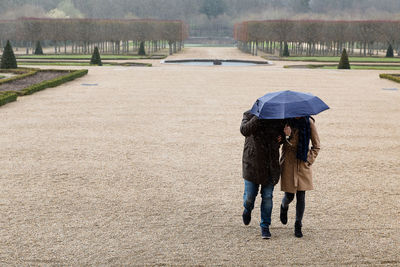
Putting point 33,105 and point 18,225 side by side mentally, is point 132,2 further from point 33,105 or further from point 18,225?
point 18,225

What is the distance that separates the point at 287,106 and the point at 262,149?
2.20 ft

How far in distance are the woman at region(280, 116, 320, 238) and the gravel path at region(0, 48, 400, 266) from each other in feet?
2.49

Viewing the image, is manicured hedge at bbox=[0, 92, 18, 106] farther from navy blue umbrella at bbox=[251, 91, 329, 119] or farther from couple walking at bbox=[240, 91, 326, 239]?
navy blue umbrella at bbox=[251, 91, 329, 119]

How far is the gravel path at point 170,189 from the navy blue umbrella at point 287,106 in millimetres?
1763

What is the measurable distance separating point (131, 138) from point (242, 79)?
17.8 m

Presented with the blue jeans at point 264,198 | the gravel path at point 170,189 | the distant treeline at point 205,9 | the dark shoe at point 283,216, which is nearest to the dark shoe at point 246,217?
the gravel path at point 170,189

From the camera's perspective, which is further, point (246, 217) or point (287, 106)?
point (246, 217)

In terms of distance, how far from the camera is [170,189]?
9.34 metres

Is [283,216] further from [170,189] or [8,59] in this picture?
[8,59]

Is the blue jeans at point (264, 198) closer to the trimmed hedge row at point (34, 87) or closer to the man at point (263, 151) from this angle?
the man at point (263, 151)

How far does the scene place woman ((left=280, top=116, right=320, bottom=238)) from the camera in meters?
6.55

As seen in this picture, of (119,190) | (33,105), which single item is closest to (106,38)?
(33,105)

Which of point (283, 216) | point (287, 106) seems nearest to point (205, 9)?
point (283, 216)

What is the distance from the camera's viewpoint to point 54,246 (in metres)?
6.72
